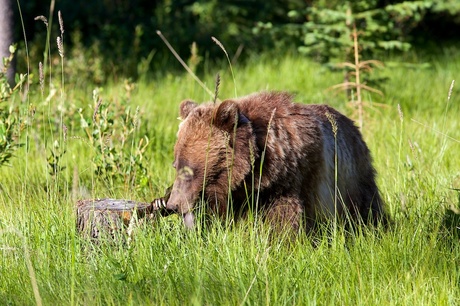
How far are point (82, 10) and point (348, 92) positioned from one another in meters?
4.89

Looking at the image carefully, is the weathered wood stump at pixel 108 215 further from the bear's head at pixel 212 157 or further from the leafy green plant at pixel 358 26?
the leafy green plant at pixel 358 26

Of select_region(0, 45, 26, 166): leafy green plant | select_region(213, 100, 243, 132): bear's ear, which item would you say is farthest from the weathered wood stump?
select_region(0, 45, 26, 166): leafy green plant

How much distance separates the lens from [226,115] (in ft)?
13.7

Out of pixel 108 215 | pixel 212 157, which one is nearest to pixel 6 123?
pixel 108 215

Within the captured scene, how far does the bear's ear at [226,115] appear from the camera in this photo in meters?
4.14

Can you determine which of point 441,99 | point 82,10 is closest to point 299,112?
point 441,99

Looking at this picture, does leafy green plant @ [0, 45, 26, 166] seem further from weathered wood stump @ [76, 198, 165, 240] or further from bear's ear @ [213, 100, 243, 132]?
bear's ear @ [213, 100, 243, 132]

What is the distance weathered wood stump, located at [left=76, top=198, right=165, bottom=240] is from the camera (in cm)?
394

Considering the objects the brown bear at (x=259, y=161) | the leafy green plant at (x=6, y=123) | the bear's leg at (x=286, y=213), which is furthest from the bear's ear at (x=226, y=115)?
the leafy green plant at (x=6, y=123)

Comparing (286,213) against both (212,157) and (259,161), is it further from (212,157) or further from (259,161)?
(212,157)

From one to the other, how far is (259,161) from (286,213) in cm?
34

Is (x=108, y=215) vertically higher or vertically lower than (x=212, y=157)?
lower

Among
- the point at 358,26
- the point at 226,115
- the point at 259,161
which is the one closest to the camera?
the point at 226,115

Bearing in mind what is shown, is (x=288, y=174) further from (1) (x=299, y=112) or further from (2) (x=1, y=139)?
(2) (x=1, y=139)
